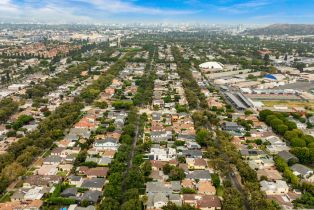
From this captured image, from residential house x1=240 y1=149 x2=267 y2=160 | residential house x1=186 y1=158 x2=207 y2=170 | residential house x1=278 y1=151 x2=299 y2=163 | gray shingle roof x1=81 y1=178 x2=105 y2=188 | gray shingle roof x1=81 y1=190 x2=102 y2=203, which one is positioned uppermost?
residential house x1=278 y1=151 x2=299 y2=163

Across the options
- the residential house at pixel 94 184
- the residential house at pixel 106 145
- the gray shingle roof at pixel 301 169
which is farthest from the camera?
the residential house at pixel 106 145

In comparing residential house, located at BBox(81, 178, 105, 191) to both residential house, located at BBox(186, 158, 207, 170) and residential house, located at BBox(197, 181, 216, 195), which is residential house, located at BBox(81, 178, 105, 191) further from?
residential house, located at BBox(186, 158, 207, 170)

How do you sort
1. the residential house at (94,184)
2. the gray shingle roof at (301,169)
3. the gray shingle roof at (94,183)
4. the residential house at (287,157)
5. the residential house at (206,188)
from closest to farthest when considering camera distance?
the residential house at (206,188), the residential house at (94,184), the gray shingle roof at (94,183), the gray shingle roof at (301,169), the residential house at (287,157)

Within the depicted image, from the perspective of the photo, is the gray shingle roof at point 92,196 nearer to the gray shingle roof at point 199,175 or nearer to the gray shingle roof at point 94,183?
the gray shingle roof at point 94,183

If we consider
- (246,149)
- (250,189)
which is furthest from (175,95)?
(250,189)

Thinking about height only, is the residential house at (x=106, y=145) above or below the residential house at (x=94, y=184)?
above

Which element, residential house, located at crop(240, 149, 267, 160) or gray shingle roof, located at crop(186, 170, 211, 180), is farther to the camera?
residential house, located at crop(240, 149, 267, 160)

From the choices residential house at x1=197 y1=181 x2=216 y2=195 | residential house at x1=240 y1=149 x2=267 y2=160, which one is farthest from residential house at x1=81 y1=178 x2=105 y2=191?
residential house at x1=240 y1=149 x2=267 y2=160

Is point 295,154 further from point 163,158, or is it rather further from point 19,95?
point 19,95

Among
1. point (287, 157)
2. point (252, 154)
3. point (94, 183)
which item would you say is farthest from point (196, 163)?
point (94, 183)

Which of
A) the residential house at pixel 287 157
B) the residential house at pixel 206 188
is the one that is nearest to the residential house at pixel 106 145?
the residential house at pixel 206 188

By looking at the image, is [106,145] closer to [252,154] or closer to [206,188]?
[206,188]
